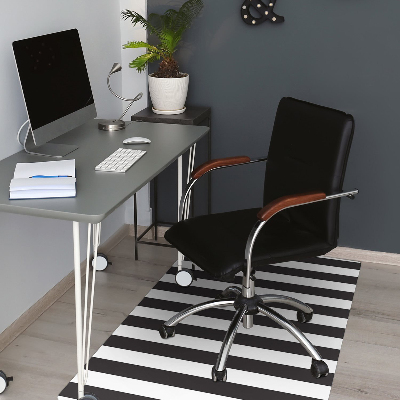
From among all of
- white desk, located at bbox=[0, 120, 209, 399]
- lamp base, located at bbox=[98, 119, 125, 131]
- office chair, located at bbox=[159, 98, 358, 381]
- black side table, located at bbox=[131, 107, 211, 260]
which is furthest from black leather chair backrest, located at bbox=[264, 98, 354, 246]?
lamp base, located at bbox=[98, 119, 125, 131]

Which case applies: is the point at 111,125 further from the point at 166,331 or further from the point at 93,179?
the point at 166,331

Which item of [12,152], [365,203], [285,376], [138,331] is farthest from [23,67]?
[365,203]

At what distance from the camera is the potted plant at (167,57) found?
3.63 metres

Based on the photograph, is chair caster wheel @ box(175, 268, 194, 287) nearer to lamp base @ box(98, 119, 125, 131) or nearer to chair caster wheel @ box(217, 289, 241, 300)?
chair caster wheel @ box(217, 289, 241, 300)

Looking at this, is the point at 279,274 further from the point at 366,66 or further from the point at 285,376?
the point at 366,66

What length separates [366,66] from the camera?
3.61 m

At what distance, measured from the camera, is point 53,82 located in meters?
2.90

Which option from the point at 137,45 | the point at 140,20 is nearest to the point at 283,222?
the point at 137,45

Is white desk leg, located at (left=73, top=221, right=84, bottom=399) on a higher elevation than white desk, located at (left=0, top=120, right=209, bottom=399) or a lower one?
lower

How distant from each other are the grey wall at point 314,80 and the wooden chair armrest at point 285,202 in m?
1.26

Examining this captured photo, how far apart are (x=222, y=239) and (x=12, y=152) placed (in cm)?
105

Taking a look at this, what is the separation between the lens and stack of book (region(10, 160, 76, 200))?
236cm

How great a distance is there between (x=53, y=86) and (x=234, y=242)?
42.4 inches

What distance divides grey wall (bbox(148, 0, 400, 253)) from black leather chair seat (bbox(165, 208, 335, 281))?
1001mm
